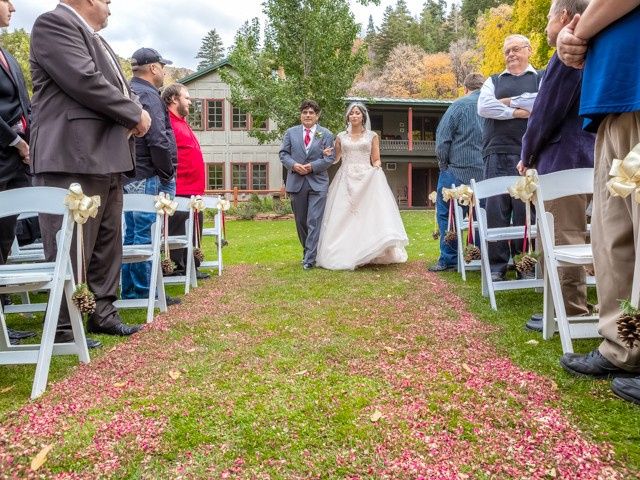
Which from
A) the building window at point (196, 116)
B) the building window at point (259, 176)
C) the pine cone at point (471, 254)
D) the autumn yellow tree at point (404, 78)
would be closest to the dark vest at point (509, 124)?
the pine cone at point (471, 254)

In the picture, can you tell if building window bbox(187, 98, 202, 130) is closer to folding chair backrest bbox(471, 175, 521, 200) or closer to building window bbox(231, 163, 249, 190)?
Answer: building window bbox(231, 163, 249, 190)

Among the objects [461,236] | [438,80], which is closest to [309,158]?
[461,236]

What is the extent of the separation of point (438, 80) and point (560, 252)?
161 feet

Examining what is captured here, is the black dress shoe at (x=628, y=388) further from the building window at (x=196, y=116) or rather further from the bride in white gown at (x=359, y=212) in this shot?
the building window at (x=196, y=116)

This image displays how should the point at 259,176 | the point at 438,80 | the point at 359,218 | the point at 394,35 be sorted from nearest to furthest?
1. the point at 359,218
2. the point at 259,176
3. the point at 438,80
4. the point at 394,35

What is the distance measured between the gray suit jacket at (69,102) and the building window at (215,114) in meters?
25.3

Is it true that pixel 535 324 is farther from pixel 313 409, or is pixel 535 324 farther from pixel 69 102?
pixel 69 102

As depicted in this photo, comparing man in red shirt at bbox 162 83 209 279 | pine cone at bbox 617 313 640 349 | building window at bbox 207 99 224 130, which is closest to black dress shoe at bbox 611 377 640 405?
pine cone at bbox 617 313 640 349

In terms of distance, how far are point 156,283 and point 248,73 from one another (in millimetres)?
18318

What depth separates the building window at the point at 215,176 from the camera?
2883 centimetres

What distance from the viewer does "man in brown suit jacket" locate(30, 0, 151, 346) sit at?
3.61m

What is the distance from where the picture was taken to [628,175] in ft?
6.58

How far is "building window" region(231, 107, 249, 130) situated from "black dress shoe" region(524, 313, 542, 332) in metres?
26.0

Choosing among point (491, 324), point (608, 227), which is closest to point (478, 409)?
point (608, 227)
